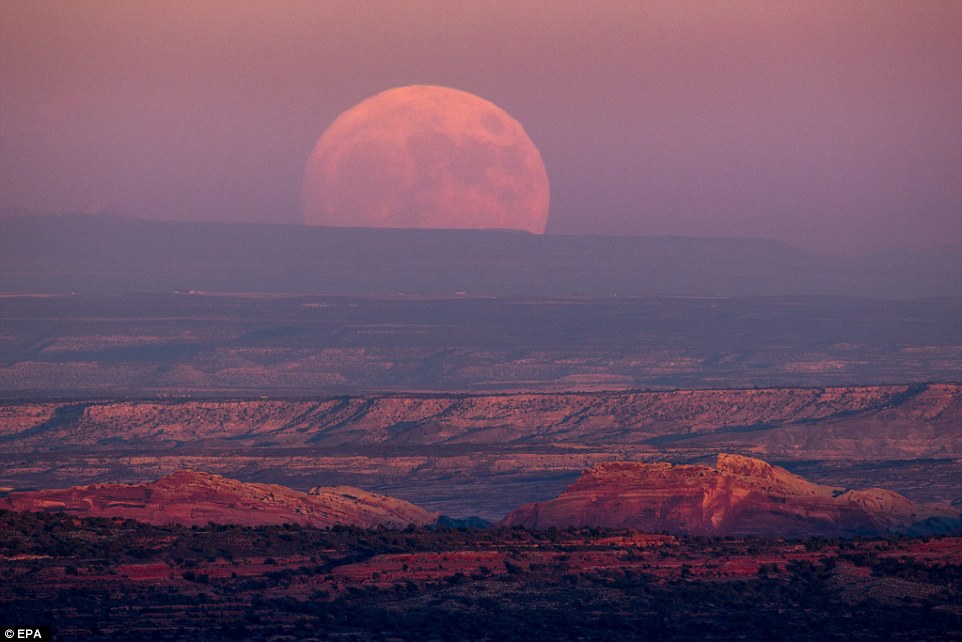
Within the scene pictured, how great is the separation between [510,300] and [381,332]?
18.2 m

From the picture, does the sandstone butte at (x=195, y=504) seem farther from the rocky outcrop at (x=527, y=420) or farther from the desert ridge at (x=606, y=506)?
the rocky outcrop at (x=527, y=420)

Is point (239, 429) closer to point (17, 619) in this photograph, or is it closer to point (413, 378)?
point (413, 378)

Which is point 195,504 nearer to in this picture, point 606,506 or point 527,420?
point 606,506

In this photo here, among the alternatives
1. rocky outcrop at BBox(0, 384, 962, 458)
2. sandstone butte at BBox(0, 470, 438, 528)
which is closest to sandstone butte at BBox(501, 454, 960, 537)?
sandstone butte at BBox(0, 470, 438, 528)

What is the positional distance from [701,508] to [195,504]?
13.3m

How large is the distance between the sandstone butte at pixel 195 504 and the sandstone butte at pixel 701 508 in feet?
16.0

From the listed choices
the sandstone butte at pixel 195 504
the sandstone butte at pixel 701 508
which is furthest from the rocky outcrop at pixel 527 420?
the sandstone butte at pixel 195 504

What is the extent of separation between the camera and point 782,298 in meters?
194

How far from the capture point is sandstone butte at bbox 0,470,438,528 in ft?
178

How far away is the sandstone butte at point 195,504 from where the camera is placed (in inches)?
2138

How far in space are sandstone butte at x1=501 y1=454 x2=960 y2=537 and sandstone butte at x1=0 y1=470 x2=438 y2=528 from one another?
16.0 ft

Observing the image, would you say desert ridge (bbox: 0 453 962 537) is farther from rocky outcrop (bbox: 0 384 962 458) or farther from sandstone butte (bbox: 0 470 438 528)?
rocky outcrop (bbox: 0 384 962 458)

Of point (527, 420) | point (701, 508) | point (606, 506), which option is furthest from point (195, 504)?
point (527, 420)

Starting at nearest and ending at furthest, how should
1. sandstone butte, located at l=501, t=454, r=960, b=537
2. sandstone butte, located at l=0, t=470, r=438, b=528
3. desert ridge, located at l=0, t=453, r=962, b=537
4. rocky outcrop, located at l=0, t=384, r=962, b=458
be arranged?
sandstone butte, located at l=0, t=470, r=438, b=528, desert ridge, located at l=0, t=453, r=962, b=537, sandstone butte, located at l=501, t=454, r=960, b=537, rocky outcrop, located at l=0, t=384, r=962, b=458
